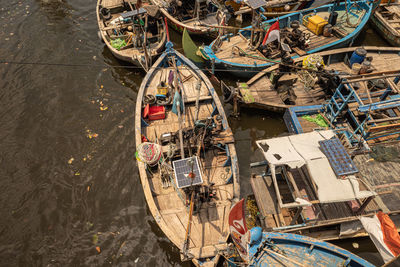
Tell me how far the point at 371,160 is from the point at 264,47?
34.3 feet

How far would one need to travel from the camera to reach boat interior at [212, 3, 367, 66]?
18031mm

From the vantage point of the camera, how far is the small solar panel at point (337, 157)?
10.1 metres

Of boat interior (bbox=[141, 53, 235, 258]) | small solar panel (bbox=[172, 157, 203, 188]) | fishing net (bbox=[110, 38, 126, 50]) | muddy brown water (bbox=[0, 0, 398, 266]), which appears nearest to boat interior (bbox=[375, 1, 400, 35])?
muddy brown water (bbox=[0, 0, 398, 266])

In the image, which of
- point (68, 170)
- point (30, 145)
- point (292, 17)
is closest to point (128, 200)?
point (68, 170)

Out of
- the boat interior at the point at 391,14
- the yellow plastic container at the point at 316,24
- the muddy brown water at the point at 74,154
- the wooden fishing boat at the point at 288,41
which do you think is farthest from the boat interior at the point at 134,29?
the boat interior at the point at 391,14

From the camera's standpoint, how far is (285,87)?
1584 cm

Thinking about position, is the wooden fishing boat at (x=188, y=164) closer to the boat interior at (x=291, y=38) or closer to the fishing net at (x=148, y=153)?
the fishing net at (x=148, y=153)

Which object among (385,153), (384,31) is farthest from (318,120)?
(384,31)

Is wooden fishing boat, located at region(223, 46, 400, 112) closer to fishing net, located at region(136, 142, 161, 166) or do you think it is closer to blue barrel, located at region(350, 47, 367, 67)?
blue barrel, located at region(350, 47, 367, 67)

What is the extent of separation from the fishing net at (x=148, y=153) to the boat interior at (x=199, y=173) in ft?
1.73

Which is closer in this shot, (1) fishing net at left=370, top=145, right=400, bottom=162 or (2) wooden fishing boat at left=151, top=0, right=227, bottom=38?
(1) fishing net at left=370, top=145, right=400, bottom=162

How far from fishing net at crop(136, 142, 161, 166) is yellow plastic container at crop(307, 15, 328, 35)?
15940 mm

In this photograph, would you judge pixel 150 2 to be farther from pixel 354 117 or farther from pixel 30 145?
pixel 354 117

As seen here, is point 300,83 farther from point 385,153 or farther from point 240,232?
point 240,232
